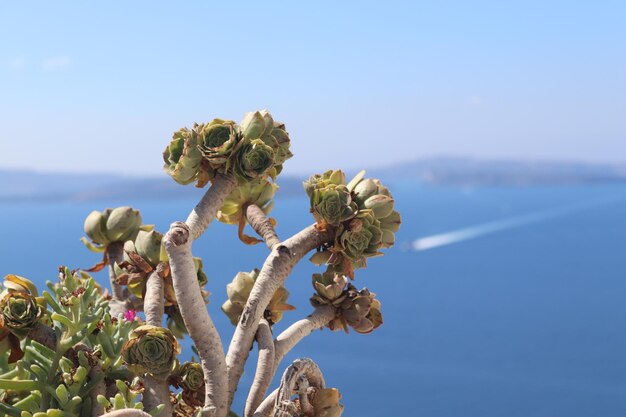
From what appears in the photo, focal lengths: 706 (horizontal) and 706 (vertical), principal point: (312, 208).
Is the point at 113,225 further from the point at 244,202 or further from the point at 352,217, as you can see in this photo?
the point at 352,217

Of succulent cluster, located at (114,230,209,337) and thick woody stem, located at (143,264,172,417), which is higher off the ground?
succulent cluster, located at (114,230,209,337)

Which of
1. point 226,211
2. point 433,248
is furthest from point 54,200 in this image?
point 226,211

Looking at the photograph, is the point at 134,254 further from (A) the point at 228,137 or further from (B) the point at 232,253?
(B) the point at 232,253

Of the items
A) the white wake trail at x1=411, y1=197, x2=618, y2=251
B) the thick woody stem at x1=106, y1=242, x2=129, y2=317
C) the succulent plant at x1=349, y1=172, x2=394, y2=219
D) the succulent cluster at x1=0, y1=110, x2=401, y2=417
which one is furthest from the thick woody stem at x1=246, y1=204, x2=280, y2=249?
the white wake trail at x1=411, y1=197, x2=618, y2=251

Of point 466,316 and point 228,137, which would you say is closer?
point 228,137

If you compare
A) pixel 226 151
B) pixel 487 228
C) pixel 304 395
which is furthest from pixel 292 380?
pixel 487 228

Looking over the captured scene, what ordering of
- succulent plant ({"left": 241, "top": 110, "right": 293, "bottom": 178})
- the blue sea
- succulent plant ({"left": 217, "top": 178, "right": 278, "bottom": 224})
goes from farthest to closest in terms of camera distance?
the blue sea < succulent plant ({"left": 217, "top": 178, "right": 278, "bottom": 224}) < succulent plant ({"left": 241, "top": 110, "right": 293, "bottom": 178})

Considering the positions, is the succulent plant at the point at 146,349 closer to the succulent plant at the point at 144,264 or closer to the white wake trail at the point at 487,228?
the succulent plant at the point at 144,264

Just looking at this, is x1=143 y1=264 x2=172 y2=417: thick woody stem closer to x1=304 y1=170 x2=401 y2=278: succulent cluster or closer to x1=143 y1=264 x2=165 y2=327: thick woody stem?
x1=143 y1=264 x2=165 y2=327: thick woody stem
